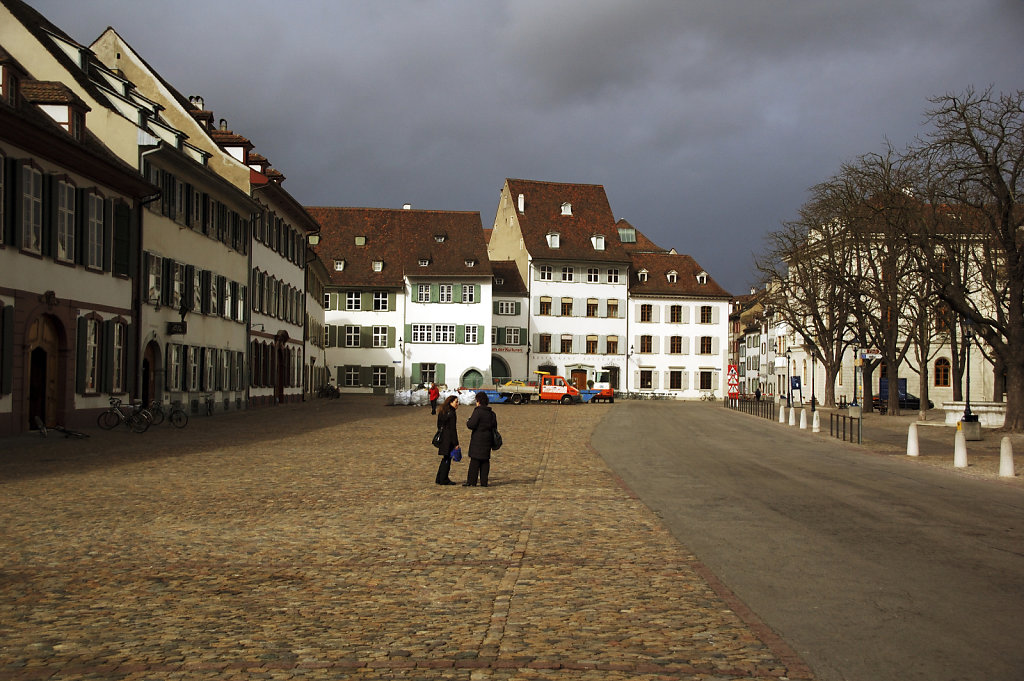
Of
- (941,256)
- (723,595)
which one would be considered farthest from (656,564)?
(941,256)

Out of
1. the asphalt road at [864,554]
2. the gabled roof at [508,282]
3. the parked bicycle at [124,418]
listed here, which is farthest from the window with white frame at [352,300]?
the asphalt road at [864,554]

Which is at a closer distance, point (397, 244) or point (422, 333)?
point (422, 333)

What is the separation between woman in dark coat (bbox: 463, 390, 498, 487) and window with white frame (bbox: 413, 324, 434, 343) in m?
64.0

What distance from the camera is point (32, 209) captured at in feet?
85.2

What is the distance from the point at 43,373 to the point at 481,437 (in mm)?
16137

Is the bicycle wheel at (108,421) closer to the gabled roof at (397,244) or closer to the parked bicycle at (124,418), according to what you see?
the parked bicycle at (124,418)

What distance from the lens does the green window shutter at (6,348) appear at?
24.6 meters

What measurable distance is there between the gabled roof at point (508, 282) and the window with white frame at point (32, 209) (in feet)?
196

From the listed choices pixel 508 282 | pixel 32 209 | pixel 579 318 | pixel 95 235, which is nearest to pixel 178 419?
pixel 95 235

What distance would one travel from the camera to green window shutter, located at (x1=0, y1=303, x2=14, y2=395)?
24.6 metres

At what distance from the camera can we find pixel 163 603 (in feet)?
25.4

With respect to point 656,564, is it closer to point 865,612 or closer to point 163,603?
point 865,612

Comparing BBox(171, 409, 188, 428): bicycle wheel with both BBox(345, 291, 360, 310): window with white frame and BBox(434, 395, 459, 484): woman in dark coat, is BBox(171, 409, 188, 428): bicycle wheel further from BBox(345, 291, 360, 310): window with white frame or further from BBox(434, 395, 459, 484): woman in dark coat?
BBox(345, 291, 360, 310): window with white frame

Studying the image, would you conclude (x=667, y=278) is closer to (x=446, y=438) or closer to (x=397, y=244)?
(x=397, y=244)
